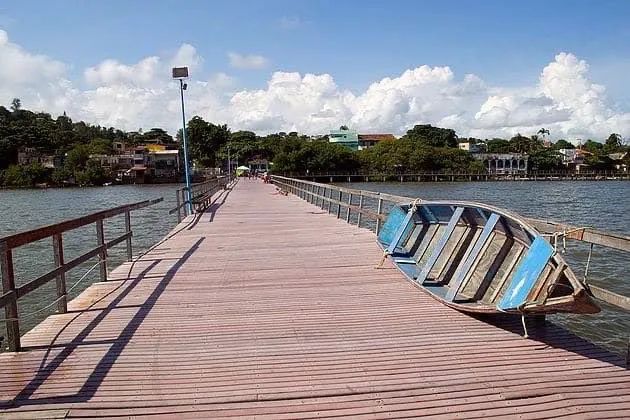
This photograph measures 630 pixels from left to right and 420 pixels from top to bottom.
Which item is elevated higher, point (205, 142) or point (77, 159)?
point (205, 142)

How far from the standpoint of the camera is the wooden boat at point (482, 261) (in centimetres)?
380

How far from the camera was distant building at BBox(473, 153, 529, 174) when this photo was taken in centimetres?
12200

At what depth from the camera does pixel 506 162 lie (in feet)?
405

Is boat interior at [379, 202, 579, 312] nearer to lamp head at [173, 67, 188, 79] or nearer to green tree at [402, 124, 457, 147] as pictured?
lamp head at [173, 67, 188, 79]

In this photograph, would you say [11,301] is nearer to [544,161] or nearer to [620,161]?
[544,161]

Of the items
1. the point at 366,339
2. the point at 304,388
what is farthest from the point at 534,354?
the point at 304,388

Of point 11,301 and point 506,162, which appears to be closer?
point 11,301

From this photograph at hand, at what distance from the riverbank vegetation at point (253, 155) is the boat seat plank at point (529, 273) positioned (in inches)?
3550

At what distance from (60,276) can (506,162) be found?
127152 mm

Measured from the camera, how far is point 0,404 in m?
3.17

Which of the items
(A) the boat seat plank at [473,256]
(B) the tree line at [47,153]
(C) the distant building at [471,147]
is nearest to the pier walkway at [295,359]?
(A) the boat seat plank at [473,256]

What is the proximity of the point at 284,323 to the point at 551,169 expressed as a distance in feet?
435

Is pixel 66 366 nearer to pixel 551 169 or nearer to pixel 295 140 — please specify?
pixel 295 140

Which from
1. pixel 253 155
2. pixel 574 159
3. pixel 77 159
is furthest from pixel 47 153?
pixel 574 159
